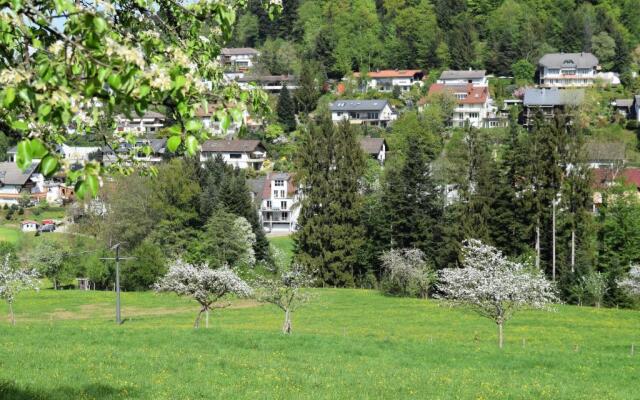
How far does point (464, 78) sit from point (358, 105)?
23720mm

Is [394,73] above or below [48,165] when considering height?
above

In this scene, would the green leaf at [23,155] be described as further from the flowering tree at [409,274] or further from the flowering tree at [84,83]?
the flowering tree at [409,274]

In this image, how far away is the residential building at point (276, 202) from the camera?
10338cm

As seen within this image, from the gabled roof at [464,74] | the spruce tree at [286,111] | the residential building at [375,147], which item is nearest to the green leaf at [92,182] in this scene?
the residential building at [375,147]

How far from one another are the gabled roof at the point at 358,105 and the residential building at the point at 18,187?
1993 inches

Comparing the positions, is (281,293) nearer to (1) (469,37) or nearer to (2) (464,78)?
(2) (464,78)

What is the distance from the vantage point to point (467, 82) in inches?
5827

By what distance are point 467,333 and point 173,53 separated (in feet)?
132

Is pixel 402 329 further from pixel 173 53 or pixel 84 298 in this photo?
pixel 173 53

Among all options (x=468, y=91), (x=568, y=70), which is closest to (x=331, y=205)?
(x=468, y=91)

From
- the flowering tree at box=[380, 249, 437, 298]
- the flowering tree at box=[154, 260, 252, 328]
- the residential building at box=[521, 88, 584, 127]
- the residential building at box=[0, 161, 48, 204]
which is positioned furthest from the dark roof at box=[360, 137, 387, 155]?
the flowering tree at box=[154, 260, 252, 328]

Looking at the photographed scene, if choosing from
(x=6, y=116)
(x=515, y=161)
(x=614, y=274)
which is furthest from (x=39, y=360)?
(x=515, y=161)

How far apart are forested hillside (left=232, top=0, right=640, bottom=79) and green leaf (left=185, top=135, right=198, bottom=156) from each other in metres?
153

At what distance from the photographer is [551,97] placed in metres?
129
